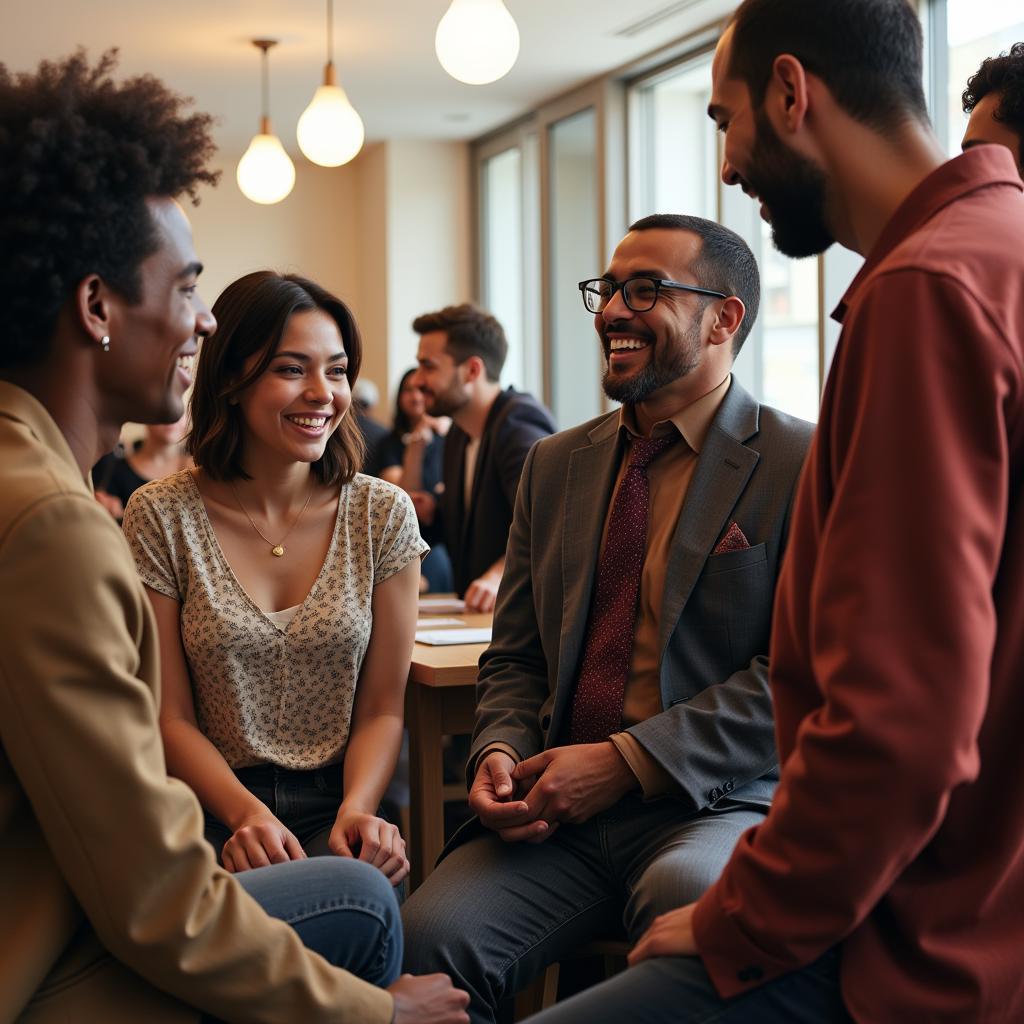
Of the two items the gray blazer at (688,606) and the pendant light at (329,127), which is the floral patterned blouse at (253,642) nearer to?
the gray blazer at (688,606)

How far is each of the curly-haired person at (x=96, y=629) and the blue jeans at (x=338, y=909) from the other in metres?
0.10

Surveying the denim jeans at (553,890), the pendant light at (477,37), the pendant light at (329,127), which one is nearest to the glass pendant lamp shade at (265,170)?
the pendant light at (329,127)

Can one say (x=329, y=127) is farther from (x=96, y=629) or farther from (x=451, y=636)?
(x=96, y=629)

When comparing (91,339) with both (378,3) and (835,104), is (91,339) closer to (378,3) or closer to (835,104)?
(835,104)

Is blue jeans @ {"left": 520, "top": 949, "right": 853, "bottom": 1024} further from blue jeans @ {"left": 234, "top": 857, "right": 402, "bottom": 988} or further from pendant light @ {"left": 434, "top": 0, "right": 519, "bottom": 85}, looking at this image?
pendant light @ {"left": 434, "top": 0, "right": 519, "bottom": 85}

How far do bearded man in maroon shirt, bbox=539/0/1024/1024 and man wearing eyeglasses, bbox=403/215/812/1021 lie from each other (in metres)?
0.58

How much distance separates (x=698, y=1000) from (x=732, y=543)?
0.88 m

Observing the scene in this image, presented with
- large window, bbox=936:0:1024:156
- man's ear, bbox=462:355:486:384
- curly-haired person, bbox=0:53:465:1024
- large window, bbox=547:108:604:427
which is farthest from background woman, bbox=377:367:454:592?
curly-haired person, bbox=0:53:465:1024

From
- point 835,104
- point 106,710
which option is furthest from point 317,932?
point 835,104

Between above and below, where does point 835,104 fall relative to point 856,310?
above

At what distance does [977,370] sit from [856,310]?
0.12 metres

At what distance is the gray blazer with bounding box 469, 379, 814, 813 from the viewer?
1.82m

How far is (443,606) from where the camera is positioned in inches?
127

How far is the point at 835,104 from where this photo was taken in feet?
3.77
